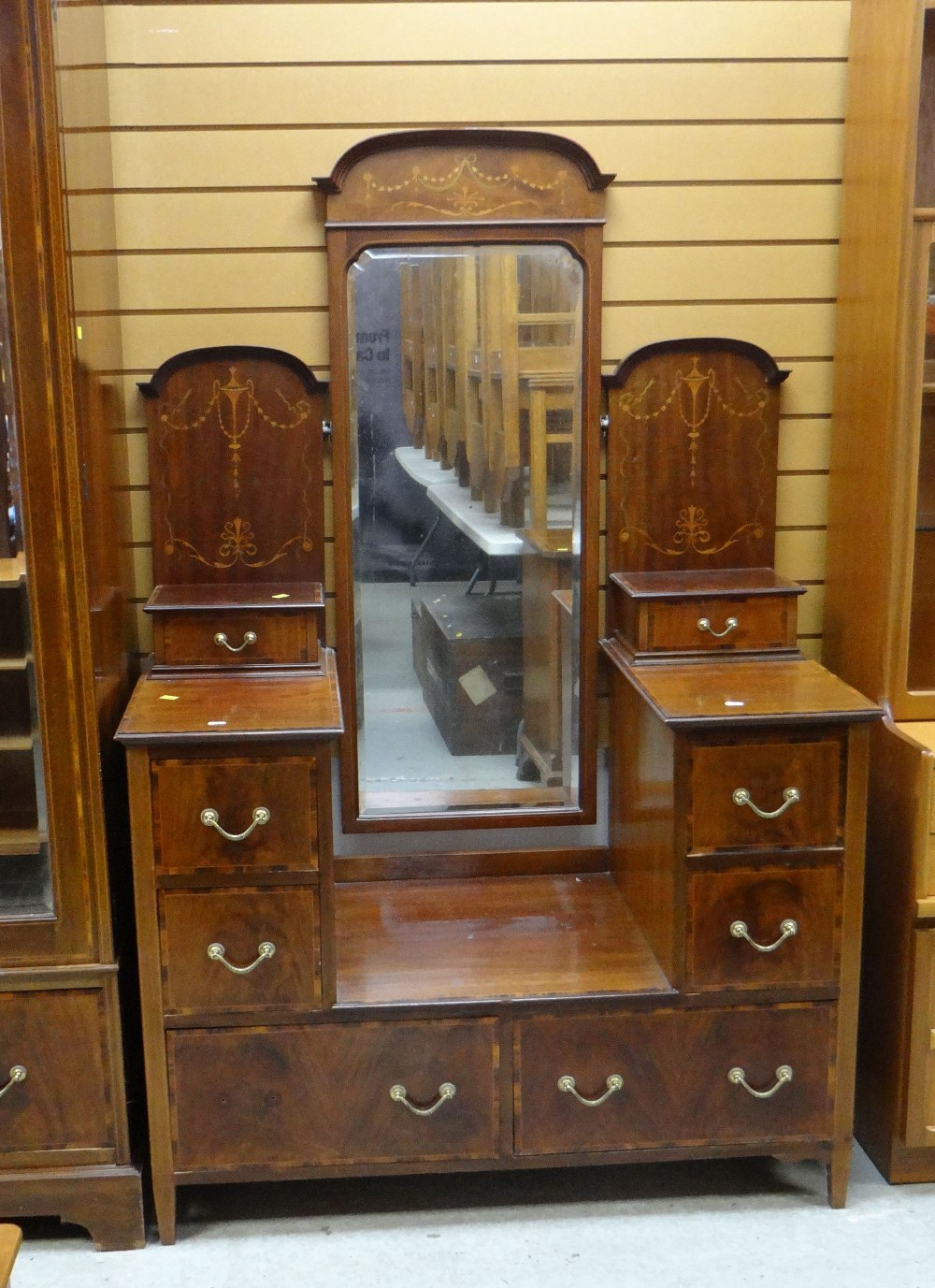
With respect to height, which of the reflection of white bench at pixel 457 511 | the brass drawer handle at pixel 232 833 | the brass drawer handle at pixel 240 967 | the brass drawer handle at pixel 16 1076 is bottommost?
the brass drawer handle at pixel 16 1076

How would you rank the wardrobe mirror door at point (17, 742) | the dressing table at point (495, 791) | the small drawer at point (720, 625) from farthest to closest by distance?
1. the small drawer at point (720, 625)
2. the dressing table at point (495, 791)
3. the wardrobe mirror door at point (17, 742)

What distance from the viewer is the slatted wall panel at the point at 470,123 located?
2.93 m

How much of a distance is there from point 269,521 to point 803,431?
1.24 meters

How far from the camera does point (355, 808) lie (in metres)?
3.17

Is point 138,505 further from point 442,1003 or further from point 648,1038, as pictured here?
point 648,1038

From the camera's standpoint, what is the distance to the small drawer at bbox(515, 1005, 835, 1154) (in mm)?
2697

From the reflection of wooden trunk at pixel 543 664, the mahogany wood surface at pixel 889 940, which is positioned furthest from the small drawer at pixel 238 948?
the mahogany wood surface at pixel 889 940

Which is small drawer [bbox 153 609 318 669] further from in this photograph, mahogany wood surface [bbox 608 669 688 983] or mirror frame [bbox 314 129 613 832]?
mahogany wood surface [bbox 608 669 688 983]

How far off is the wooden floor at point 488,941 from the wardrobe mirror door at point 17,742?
0.63 metres

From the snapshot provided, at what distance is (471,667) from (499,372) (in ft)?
2.19

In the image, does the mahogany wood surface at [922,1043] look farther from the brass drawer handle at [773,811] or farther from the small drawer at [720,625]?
the small drawer at [720,625]

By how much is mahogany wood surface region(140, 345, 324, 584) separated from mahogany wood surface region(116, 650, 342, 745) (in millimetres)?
315

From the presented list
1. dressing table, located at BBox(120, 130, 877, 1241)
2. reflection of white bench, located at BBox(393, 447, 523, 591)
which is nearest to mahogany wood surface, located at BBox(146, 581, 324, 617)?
dressing table, located at BBox(120, 130, 877, 1241)

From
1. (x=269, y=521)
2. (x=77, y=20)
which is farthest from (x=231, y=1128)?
(x=77, y=20)
